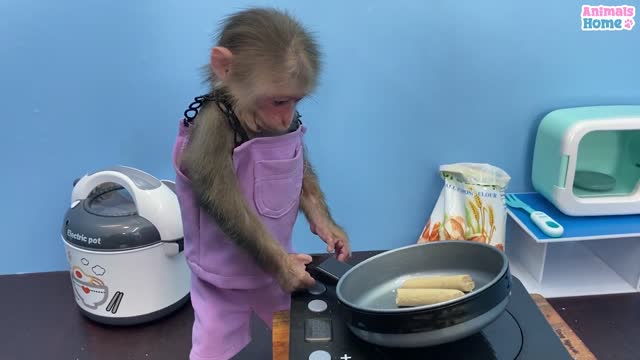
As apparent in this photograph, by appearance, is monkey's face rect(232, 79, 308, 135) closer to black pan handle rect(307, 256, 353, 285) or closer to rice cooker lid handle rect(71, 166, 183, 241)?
Result: black pan handle rect(307, 256, 353, 285)

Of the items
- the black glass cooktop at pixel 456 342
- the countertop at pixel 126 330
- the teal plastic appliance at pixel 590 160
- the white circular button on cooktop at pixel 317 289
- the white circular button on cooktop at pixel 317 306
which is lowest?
the countertop at pixel 126 330

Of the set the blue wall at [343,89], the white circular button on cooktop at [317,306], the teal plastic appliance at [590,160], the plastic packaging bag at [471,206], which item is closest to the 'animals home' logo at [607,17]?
the blue wall at [343,89]

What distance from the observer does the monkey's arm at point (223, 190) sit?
2.48ft

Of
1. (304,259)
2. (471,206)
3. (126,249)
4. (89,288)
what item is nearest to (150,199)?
(126,249)

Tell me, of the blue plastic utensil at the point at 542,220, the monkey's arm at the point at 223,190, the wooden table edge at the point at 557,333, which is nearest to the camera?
the wooden table edge at the point at 557,333

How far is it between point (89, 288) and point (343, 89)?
0.76m

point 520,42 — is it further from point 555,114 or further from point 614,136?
point 614,136

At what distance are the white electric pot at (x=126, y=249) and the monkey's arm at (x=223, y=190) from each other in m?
0.47

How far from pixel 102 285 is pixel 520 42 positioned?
3.79 feet

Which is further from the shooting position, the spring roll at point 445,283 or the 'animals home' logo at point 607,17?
the 'animals home' logo at point 607,17

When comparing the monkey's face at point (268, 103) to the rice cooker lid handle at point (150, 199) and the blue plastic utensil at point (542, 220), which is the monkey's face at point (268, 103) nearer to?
the rice cooker lid handle at point (150, 199)

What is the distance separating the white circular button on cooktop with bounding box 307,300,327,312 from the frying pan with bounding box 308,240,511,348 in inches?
1.4

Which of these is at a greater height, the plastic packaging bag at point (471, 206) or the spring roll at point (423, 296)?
the spring roll at point (423, 296)

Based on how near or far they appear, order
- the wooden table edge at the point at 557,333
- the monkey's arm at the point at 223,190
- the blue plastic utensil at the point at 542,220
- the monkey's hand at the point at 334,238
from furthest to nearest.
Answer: the blue plastic utensil at the point at 542,220 < the monkey's hand at the point at 334,238 < the monkey's arm at the point at 223,190 < the wooden table edge at the point at 557,333
